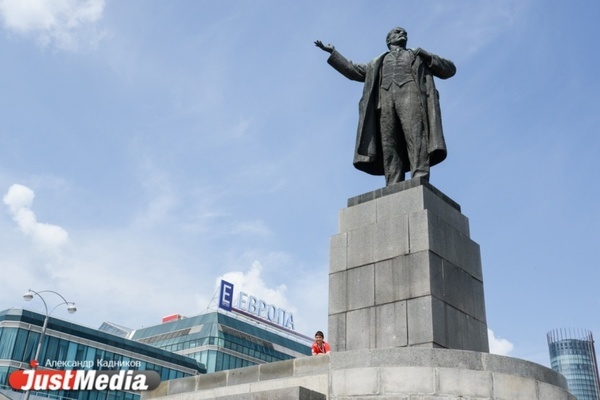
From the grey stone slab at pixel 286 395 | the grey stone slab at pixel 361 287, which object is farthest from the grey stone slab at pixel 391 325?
the grey stone slab at pixel 286 395

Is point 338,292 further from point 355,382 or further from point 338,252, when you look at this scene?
point 355,382

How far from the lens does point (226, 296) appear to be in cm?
9062

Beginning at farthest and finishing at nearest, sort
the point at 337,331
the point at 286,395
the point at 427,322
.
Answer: the point at 337,331 → the point at 427,322 → the point at 286,395

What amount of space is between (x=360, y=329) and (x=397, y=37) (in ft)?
23.8

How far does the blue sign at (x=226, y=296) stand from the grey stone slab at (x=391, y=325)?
78.4 m

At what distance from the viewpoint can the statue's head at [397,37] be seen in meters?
15.9

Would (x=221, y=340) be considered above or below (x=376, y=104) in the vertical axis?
above

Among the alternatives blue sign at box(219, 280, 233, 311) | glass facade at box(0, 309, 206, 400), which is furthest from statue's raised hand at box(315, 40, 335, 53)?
blue sign at box(219, 280, 233, 311)

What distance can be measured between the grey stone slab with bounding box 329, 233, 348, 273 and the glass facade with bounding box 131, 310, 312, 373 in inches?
2624

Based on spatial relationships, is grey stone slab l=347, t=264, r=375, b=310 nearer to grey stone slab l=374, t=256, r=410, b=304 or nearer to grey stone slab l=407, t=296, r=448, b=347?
grey stone slab l=374, t=256, r=410, b=304

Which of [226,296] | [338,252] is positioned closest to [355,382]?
[338,252]

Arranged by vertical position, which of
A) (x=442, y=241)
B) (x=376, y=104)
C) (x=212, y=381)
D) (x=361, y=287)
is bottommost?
(x=212, y=381)

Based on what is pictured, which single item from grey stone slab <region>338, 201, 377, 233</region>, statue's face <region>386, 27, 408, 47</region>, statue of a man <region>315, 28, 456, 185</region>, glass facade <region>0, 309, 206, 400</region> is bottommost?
grey stone slab <region>338, 201, 377, 233</region>

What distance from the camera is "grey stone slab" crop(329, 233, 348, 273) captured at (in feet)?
45.0
